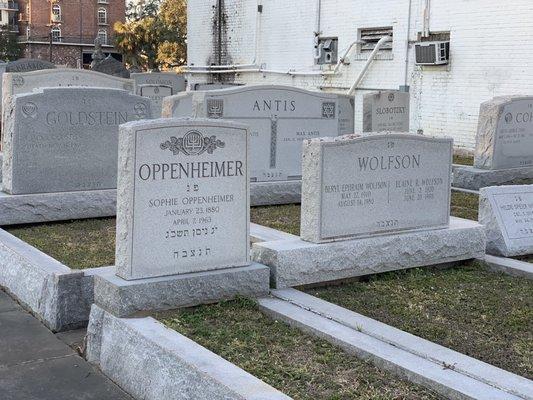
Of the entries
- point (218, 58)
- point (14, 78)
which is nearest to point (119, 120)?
point (14, 78)

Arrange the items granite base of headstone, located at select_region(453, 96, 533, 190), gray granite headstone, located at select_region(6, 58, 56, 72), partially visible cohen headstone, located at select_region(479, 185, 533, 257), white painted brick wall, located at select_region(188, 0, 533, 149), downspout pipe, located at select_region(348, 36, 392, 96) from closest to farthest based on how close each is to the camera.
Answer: partially visible cohen headstone, located at select_region(479, 185, 533, 257)
granite base of headstone, located at select_region(453, 96, 533, 190)
white painted brick wall, located at select_region(188, 0, 533, 149)
gray granite headstone, located at select_region(6, 58, 56, 72)
downspout pipe, located at select_region(348, 36, 392, 96)

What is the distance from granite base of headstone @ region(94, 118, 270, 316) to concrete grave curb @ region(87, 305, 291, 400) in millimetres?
175

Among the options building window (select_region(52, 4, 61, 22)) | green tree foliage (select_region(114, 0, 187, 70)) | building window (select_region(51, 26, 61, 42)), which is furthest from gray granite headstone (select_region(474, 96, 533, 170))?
building window (select_region(52, 4, 61, 22))

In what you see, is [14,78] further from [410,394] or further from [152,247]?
[410,394]

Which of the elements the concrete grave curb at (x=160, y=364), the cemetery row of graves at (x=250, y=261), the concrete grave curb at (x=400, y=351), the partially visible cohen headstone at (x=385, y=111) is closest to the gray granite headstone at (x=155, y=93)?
the partially visible cohen headstone at (x=385, y=111)

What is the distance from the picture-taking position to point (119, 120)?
8.31 m

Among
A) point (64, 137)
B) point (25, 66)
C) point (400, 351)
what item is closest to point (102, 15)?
point (25, 66)

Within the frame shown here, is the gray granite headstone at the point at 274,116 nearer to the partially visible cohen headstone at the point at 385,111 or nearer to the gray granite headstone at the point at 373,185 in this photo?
the partially visible cohen headstone at the point at 385,111

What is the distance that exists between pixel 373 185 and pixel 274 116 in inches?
143

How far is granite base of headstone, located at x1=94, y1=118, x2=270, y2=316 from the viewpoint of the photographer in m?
4.87

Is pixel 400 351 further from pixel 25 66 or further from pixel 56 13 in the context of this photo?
pixel 56 13

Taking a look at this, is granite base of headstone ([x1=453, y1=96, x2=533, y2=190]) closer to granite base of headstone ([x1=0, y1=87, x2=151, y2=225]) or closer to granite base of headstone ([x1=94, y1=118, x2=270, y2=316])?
granite base of headstone ([x1=0, y1=87, x2=151, y2=225])

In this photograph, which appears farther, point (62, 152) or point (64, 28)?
point (64, 28)

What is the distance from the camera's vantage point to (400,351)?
4.35 metres
